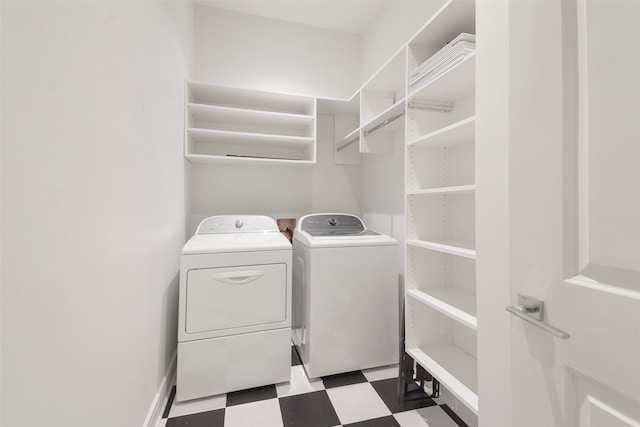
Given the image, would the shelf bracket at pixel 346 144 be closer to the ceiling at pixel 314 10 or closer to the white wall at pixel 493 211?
the ceiling at pixel 314 10

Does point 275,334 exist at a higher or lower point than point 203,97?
lower

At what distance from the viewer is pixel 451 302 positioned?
135 centimetres

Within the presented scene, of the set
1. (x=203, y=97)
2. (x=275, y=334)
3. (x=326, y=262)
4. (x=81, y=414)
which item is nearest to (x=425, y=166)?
(x=326, y=262)

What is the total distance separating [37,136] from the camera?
1.98ft

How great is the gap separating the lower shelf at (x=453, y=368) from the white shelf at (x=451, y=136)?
1.16m

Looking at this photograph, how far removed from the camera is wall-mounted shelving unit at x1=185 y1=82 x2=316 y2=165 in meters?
2.14

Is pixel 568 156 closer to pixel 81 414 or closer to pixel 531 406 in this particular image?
pixel 531 406

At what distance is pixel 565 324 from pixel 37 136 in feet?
4.14

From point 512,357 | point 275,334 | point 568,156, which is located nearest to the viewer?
point 568,156

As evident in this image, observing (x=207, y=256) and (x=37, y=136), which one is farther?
(x=207, y=256)

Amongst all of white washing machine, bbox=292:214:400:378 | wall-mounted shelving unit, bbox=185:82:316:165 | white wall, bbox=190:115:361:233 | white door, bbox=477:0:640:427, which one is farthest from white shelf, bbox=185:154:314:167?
white door, bbox=477:0:640:427

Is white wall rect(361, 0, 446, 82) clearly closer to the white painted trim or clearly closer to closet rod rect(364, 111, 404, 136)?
closet rod rect(364, 111, 404, 136)

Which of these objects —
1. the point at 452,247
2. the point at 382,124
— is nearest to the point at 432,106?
the point at 382,124

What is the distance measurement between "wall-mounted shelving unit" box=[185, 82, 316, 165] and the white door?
1.82 m
